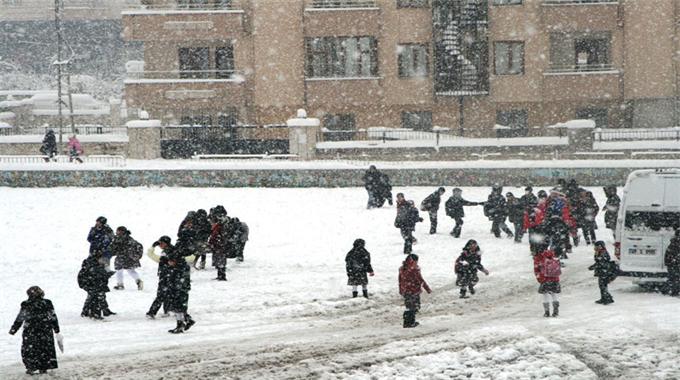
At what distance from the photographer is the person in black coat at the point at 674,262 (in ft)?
61.4

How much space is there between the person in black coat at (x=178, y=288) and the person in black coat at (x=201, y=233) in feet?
13.3

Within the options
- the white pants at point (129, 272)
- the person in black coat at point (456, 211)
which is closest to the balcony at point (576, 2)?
the person in black coat at point (456, 211)

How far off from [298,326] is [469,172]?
1711 cm

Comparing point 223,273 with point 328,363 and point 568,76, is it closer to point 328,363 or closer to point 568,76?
point 328,363

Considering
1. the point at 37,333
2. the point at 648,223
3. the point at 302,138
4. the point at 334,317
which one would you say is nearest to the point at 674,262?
the point at 648,223

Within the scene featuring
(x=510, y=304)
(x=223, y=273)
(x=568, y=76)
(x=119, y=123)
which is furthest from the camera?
(x=119, y=123)

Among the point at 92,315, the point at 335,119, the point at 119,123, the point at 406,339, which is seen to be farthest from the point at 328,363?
Answer: the point at 119,123

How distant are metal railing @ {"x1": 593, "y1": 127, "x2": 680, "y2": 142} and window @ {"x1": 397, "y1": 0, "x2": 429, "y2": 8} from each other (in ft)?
33.2

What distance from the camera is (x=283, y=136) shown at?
1624 inches

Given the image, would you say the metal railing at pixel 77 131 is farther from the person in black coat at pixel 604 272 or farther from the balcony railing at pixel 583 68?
the person in black coat at pixel 604 272

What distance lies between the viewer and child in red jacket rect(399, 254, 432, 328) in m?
17.1

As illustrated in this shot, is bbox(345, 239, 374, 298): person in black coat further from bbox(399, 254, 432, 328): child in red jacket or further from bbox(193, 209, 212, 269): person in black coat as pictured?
bbox(193, 209, 212, 269): person in black coat

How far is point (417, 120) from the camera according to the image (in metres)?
45.5

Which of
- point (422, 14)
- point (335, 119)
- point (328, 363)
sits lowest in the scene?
point (328, 363)
